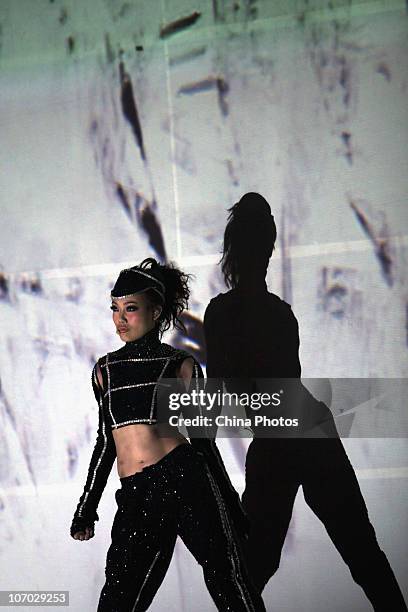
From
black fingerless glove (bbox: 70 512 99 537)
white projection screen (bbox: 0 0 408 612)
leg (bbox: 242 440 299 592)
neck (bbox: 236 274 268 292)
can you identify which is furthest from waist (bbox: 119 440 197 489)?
neck (bbox: 236 274 268 292)

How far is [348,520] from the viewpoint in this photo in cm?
351

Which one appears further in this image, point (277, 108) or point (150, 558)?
point (277, 108)

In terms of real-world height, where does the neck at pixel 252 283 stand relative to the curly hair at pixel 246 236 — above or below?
below

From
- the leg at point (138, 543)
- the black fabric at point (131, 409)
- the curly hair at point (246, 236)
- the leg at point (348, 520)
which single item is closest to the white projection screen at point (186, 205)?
the curly hair at point (246, 236)

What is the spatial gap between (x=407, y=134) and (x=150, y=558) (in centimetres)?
222

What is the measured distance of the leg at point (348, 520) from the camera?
11.2 feet

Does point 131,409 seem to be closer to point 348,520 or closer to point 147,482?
point 147,482

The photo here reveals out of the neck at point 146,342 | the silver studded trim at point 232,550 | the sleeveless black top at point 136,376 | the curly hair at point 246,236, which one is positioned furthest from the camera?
the curly hair at point 246,236

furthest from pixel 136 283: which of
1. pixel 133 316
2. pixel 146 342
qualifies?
pixel 146 342

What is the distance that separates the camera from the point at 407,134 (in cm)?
372

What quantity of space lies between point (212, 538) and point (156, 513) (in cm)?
21

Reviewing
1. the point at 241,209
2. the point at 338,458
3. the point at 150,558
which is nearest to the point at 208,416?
the point at 150,558

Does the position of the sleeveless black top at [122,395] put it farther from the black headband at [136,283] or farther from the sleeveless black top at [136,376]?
the black headband at [136,283]

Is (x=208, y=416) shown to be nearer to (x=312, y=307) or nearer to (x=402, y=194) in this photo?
(x=312, y=307)
